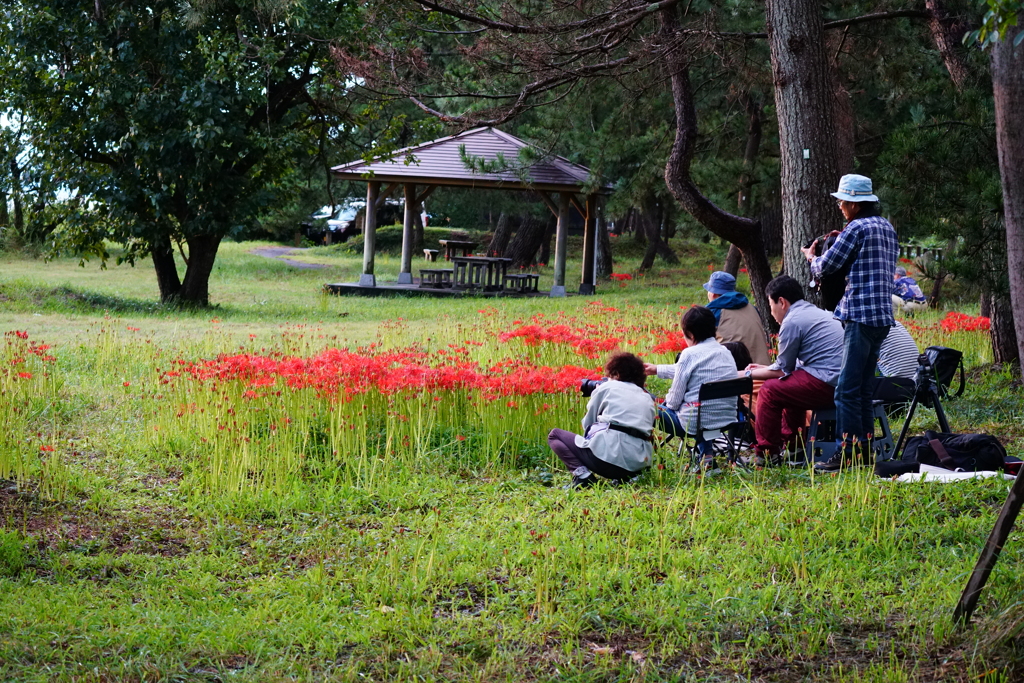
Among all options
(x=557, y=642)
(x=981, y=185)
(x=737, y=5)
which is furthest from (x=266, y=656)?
(x=737, y=5)

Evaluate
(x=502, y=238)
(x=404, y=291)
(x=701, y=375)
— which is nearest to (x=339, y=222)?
(x=502, y=238)

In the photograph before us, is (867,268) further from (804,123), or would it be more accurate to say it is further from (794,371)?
(804,123)

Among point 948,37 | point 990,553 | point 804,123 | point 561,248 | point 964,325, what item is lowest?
point 990,553

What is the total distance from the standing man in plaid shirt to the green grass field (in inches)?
18.4

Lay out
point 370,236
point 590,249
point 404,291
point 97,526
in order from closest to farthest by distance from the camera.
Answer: point 97,526 → point 404,291 → point 370,236 → point 590,249

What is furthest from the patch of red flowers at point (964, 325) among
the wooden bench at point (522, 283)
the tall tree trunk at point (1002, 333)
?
the wooden bench at point (522, 283)

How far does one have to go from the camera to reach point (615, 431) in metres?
5.67

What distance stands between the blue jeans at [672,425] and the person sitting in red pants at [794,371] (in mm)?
335

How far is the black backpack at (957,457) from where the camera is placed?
5613 millimetres

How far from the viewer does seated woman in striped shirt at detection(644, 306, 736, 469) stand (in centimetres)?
595

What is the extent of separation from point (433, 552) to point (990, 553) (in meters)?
2.24

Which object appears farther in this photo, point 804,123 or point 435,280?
point 435,280

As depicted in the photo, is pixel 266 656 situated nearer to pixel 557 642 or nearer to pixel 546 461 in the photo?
pixel 557 642

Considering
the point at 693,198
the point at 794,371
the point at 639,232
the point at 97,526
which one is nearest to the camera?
the point at 97,526
